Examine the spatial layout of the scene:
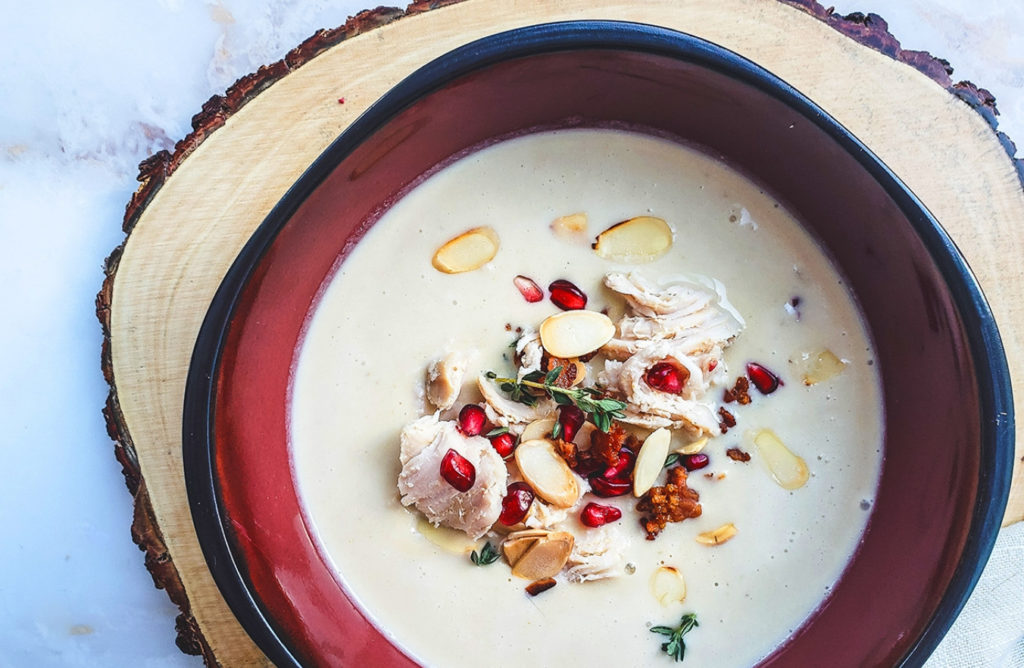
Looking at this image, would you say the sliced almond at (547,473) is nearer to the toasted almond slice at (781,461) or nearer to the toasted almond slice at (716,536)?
the toasted almond slice at (716,536)

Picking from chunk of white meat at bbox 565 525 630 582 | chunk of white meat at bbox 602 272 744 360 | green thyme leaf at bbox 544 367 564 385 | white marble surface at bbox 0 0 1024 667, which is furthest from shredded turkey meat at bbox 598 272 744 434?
white marble surface at bbox 0 0 1024 667

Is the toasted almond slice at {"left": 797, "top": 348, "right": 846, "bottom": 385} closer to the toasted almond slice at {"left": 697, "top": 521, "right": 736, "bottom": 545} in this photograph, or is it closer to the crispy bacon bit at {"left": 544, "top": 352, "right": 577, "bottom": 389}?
the toasted almond slice at {"left": 697, "top": 521, "right": 736, "bottom": 545}

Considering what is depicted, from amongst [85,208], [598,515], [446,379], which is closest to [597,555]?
[598,515]

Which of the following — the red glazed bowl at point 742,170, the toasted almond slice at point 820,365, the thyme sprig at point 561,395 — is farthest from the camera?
the toasted almond slice at point 820,365

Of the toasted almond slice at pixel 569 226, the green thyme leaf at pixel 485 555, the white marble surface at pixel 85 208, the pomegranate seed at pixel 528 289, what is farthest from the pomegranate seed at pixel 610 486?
the white marble surface at pixel 85 208

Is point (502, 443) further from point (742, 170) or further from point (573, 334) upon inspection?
point (742, 170)
